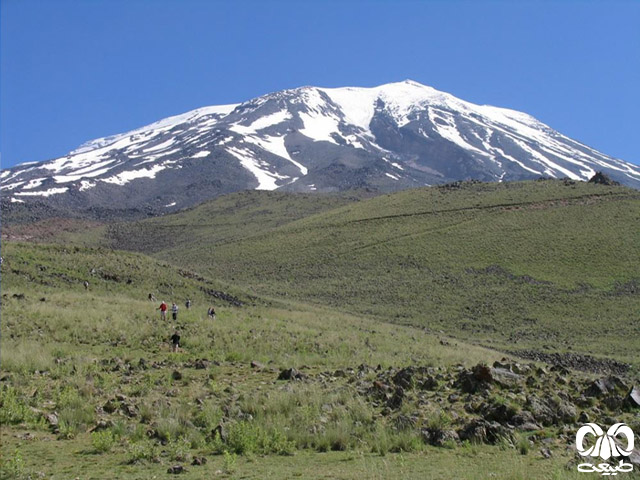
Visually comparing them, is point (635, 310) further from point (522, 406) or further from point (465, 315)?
point (522, 406)

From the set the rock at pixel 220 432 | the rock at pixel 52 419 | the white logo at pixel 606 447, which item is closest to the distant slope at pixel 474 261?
the white logo at pixel 606 447

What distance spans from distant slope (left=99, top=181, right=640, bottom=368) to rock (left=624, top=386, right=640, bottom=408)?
25749 mm

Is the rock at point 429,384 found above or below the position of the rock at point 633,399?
above

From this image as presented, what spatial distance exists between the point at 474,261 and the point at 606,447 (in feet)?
185

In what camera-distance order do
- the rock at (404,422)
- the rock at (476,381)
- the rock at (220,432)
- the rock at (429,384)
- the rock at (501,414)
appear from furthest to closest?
the rock at (429,384), the rock at (476,381), the rock at (501,414), the rock at (404,422), the rock at (220,432)

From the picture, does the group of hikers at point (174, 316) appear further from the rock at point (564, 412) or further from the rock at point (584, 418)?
the rock at point (584, 418)

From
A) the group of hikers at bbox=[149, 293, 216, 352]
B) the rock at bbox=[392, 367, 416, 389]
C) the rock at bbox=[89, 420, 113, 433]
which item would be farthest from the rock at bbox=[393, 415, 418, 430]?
the group of hikers at bbox=[149, 293, 216, 352]

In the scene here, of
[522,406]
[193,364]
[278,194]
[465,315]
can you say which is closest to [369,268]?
[465,315]

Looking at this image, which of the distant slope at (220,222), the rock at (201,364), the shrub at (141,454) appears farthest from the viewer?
the distant slope at (220,222)

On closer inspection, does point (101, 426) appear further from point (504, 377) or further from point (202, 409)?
point (504, 377)

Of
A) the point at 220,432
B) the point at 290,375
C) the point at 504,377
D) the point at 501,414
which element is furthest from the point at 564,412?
the point at 290,375

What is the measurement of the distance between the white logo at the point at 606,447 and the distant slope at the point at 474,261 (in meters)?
28.1

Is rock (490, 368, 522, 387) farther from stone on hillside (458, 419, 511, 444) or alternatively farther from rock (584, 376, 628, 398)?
stone on hillside (458, 419, 511, 444)

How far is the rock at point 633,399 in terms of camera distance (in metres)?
10.7
